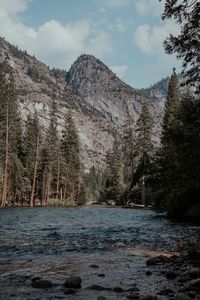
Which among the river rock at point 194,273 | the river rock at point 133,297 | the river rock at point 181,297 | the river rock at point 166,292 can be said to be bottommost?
the river rock at point 133,297

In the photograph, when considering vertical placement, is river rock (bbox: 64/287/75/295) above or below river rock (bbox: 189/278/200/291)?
below

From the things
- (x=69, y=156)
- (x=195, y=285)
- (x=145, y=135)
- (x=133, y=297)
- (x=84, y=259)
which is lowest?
(x=133, y=297)

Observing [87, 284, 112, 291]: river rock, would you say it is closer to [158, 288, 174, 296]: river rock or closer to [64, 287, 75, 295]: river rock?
[64, 287, 75, 295]: river rock

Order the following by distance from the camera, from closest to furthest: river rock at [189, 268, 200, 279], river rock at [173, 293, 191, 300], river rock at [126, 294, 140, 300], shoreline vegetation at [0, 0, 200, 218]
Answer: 1. river rock at [173, 293, 191, 300]
2. river rock at [126, 294, 140, 300]
3. river rock at [189, 268, 200, 279]
4. shoreline vegetation at [0, 0, 200, 218]

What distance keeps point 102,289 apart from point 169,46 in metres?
7.55

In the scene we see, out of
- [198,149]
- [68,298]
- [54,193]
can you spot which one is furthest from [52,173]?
[68,298]

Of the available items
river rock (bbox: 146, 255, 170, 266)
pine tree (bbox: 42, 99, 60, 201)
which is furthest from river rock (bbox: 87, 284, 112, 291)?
pine tree (bbox: 42, 99, 60, 201)

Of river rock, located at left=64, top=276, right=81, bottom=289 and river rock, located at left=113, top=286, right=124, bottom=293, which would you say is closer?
river rock, located at left=113, top=286, right=124, bottom=293

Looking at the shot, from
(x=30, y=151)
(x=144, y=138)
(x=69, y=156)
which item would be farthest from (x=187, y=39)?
(x=69, y=156)

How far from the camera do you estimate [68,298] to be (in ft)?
26.1

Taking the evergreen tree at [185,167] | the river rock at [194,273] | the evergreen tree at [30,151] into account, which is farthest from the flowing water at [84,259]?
the evergreen tree at [30,151]

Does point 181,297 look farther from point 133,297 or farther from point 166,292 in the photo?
point 133,297

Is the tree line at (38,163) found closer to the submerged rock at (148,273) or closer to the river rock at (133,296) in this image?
the submerged rock at (148,273)

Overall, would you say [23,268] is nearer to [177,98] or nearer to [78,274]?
[78,274]
